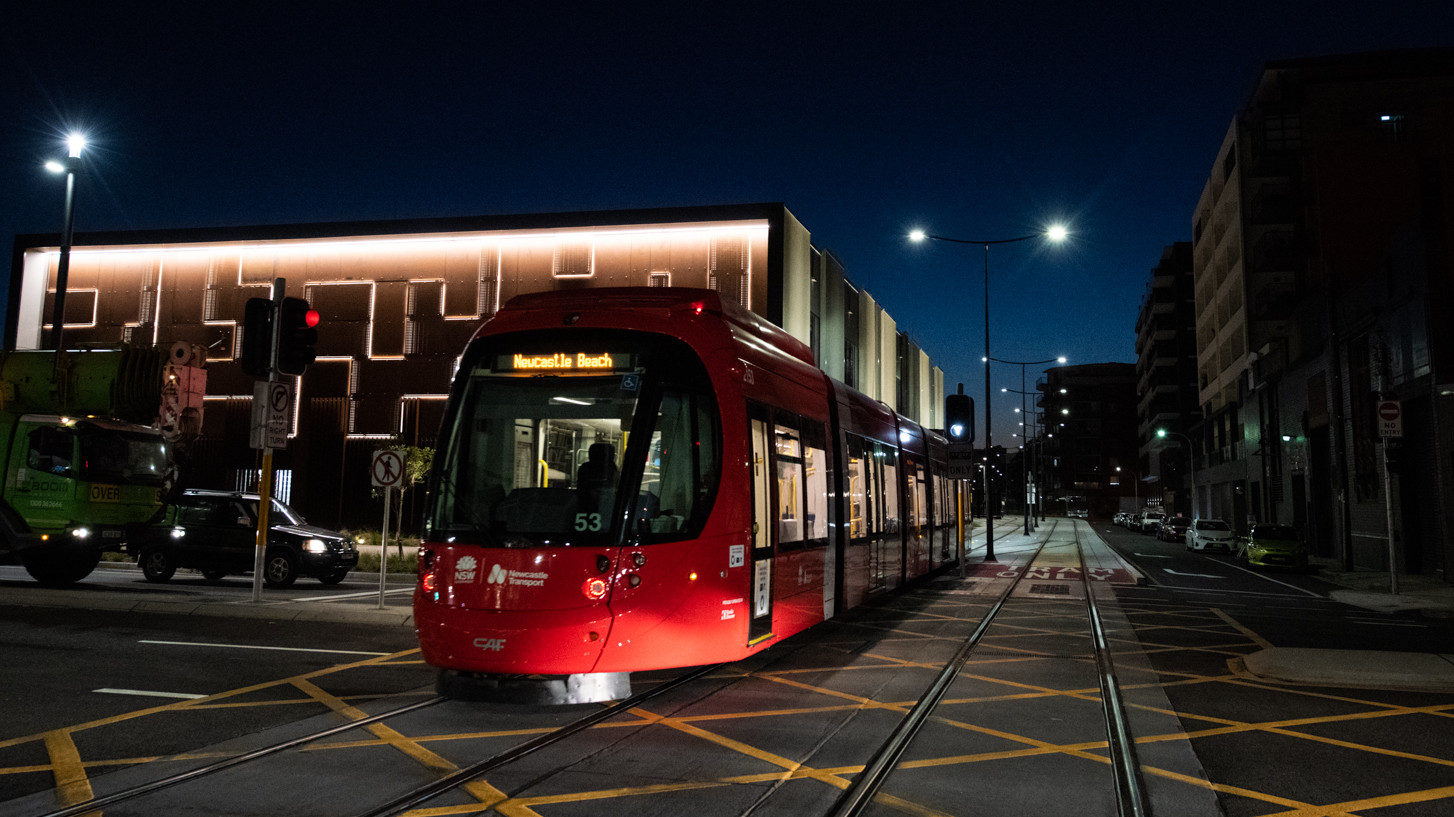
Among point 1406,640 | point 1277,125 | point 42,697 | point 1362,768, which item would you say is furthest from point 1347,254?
point 42,697

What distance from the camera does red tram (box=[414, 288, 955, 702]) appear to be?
7.30m

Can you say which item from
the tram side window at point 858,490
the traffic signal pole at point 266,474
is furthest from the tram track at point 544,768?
the traffic signal pole at point 266,474

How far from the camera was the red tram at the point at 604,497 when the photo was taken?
730 centimetres

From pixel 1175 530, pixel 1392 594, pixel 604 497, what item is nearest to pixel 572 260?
pixel 1392 594

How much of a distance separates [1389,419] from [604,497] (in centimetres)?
1762

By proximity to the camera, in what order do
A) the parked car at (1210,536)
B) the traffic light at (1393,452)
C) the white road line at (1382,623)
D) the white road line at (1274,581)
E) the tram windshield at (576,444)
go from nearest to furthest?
the tram windshield at (576,444) < the white road line at (1382,623) < the traffic light at (1393,452) < the white road line at (1274,581) < the parked car at (1210,536)

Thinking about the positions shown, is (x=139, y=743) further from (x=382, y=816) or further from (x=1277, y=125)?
(x=1277, y=125)

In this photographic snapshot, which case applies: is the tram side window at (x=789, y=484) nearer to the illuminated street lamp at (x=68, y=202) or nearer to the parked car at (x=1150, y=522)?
the illuminated street lamp at (x=68, y=202)

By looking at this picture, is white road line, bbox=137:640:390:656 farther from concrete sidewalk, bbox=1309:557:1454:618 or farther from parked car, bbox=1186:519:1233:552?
parked car, bbox=1186:519:1233:552

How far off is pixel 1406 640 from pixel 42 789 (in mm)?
14723

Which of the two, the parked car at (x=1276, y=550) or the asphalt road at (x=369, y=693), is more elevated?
the parked car at (x=1276, y=550)

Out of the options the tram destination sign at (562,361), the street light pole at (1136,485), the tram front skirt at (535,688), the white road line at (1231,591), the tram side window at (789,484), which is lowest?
Answer: the white road line at (1231,591)

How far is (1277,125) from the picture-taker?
5400 cm

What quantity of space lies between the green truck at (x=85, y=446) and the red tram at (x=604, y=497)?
11.8 meters
